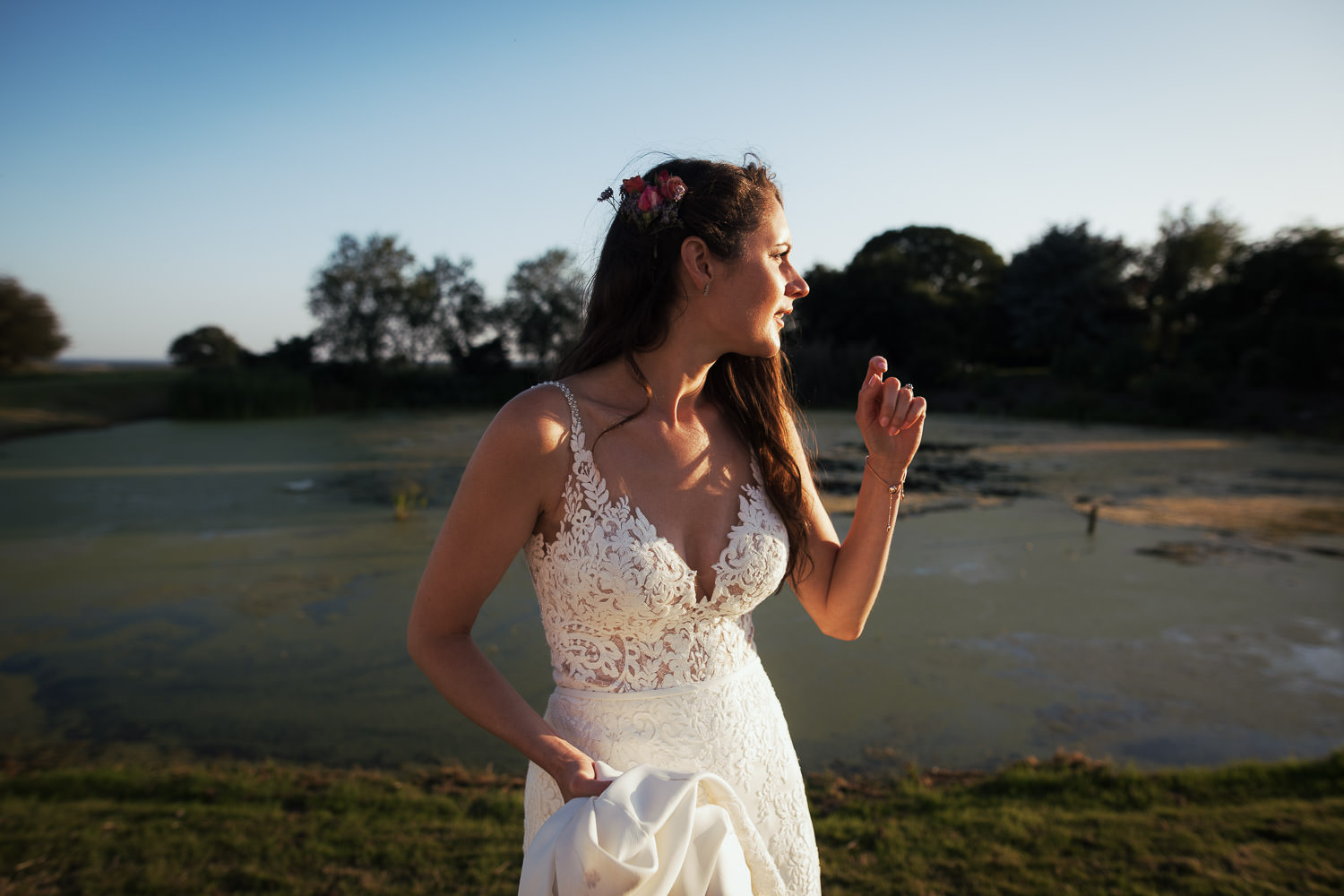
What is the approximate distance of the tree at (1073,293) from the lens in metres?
23.6

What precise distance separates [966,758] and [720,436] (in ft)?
8.85

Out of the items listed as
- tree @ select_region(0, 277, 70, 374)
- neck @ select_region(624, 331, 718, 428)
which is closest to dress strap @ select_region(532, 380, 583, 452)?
neck @ select_region(624, 331, 718, 428)

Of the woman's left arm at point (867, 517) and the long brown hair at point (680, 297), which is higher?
the long brown hair at point (680, 297)

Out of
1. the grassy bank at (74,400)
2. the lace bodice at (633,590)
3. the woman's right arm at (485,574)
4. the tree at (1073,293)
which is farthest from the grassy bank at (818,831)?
the tree at (1073,293)

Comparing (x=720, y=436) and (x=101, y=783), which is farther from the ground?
(x=720, y=436)

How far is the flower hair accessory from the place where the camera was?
1.23 meters

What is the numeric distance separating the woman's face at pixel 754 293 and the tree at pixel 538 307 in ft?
77.9

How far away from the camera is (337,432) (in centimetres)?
1513

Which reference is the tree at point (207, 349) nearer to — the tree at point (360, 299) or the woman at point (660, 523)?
the tree at point (360, 299)

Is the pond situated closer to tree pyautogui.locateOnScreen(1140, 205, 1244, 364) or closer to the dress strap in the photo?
the dress strap

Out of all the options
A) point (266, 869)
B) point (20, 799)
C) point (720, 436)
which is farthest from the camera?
point (20, 799)

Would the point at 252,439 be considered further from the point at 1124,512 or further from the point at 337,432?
the point at 1124,512

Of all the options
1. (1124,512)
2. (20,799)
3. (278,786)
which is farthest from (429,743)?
(1124,512)

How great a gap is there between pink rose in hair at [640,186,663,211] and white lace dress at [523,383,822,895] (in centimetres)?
32
